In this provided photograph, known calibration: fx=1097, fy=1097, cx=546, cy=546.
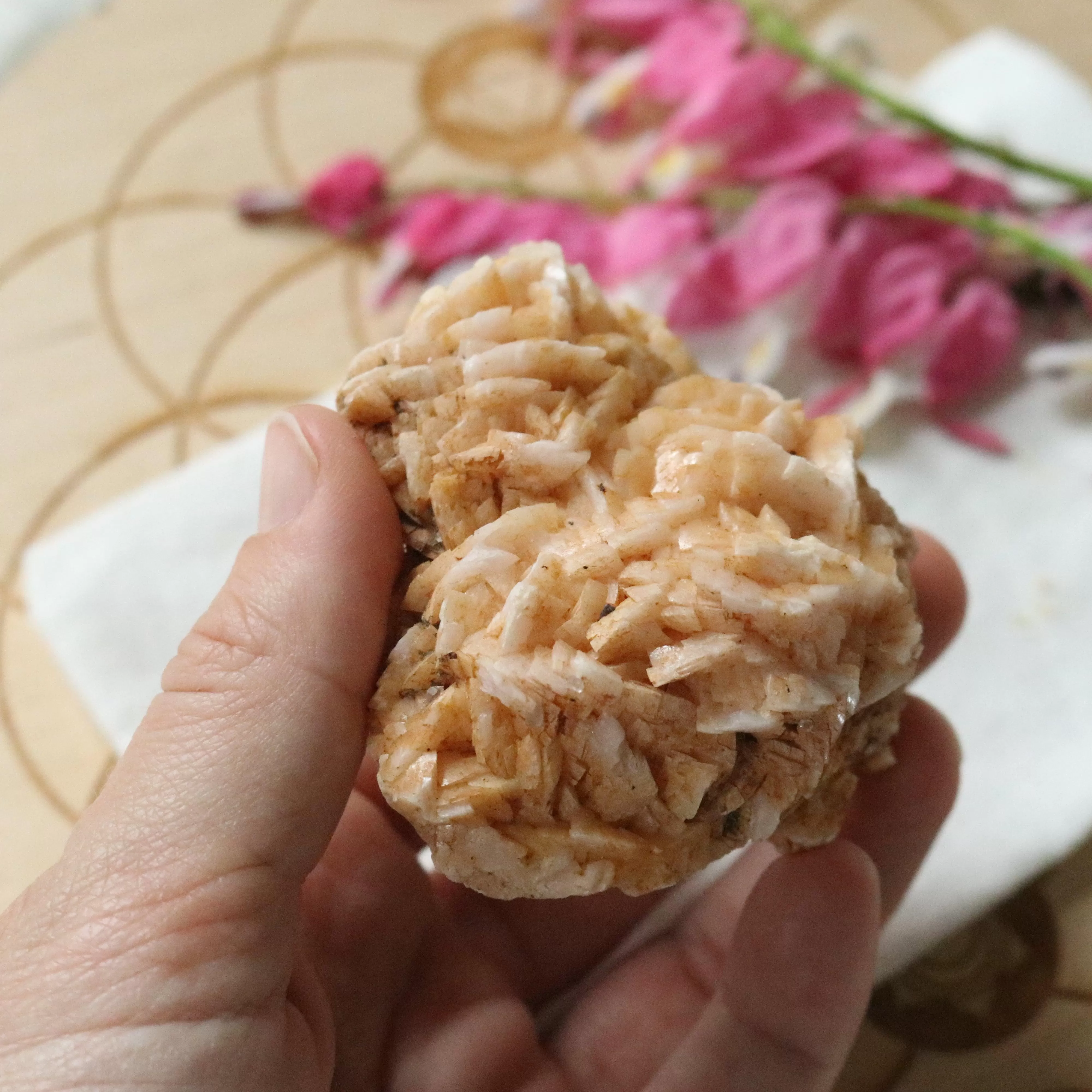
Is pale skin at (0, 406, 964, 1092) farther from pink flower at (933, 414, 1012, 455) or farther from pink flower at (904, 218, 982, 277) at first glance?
pink flower at (904, 218, 982, 277)

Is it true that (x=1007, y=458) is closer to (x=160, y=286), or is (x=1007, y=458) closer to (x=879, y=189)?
(x=879, y=189)

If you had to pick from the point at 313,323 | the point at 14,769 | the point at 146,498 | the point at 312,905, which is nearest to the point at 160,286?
the point at 313,323

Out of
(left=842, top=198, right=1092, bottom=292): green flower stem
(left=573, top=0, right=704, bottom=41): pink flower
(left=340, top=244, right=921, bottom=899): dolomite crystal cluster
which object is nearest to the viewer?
(left=340, top=244, right=921, bottom=899): dolomite crystal cluster

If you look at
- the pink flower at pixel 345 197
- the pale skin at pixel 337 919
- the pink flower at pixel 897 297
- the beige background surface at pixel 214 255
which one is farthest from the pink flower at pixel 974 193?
the pink flower at pixel 345 197

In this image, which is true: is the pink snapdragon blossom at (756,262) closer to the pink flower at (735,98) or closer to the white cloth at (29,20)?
the pink flower at (735,98)

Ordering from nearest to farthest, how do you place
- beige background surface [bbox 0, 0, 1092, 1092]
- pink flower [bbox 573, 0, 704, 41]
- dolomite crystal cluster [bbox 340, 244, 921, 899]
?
dolomite crystal cluster [bbox 340, 244, 921, 899] < beige background surface [bbox 0, 0, 1092, 1092] < pink flower [bbox 573, 0, 704, 41]

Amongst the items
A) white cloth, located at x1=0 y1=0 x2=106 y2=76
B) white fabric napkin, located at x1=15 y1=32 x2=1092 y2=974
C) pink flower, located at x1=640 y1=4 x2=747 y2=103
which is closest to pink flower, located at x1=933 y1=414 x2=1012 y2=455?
white fabric napkin, located at x1=15 y1=32 x2=1092 y2=974
